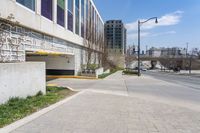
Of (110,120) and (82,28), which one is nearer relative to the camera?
(110,120)

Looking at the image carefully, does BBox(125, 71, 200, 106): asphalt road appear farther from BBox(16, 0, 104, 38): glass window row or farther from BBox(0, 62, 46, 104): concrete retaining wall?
BBox(16, 0, 104, 38): glass window row

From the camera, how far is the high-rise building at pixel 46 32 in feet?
50.5

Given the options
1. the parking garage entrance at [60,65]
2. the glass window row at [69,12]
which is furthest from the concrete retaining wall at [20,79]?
the parking garage entrance at [60,65]

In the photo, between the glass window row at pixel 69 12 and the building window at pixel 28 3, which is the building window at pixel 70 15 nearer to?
the glass window row at pixel 69 12

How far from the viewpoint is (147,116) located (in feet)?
32.3

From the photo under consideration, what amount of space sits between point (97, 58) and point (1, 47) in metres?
47.5

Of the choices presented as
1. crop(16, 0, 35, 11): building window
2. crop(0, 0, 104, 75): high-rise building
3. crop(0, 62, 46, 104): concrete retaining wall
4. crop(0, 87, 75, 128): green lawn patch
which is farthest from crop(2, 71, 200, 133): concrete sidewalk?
crop(16, 0, 35, 11): building window

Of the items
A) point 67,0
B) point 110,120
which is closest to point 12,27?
point 110,120

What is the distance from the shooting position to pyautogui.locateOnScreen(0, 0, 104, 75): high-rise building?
15.4 meters

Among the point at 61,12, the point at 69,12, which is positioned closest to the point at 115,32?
the point at 69,12

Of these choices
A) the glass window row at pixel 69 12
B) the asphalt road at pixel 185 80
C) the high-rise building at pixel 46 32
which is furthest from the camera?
the asphalt road at pixel 185 80

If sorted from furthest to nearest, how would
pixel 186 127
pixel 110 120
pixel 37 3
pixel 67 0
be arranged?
pixel 67 0 < pixel 37 3 < pixel 110 120 < pixel 186 127

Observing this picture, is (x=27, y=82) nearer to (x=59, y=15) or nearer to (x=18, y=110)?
(x=18, y=110)

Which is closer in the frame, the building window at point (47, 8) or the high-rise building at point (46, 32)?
the high-rise building at point (46, 32)
